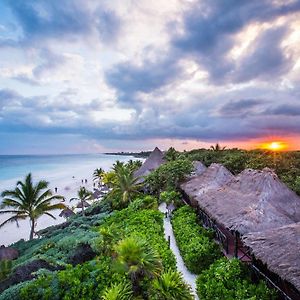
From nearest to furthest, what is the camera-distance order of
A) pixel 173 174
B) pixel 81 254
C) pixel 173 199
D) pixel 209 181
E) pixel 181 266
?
pixel 181 266 < pixel 81 254 < pixel 209 181 < pixel 173 199 < pixel 173 174

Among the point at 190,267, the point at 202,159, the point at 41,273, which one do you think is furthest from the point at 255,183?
the point at 202,159

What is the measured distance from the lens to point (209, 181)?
2023cm

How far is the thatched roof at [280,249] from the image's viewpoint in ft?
26.0

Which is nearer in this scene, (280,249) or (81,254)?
(280,249)

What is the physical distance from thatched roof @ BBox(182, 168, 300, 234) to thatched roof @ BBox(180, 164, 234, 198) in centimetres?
243

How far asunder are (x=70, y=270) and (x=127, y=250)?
3876 mm

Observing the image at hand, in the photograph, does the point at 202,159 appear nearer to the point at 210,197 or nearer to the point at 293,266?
the point at 210,197

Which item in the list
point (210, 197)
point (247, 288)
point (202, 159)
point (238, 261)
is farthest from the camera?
point (202, 159)

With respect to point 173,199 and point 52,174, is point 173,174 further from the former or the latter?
point 52,174

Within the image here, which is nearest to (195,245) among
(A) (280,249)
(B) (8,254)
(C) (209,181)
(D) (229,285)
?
(D) (229,285)

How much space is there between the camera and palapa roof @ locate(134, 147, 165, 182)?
32.9 meters

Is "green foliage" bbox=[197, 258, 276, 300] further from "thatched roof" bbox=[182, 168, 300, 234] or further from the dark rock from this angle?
the dark rock

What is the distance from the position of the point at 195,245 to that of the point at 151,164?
21.9m

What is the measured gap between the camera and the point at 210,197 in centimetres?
1577
